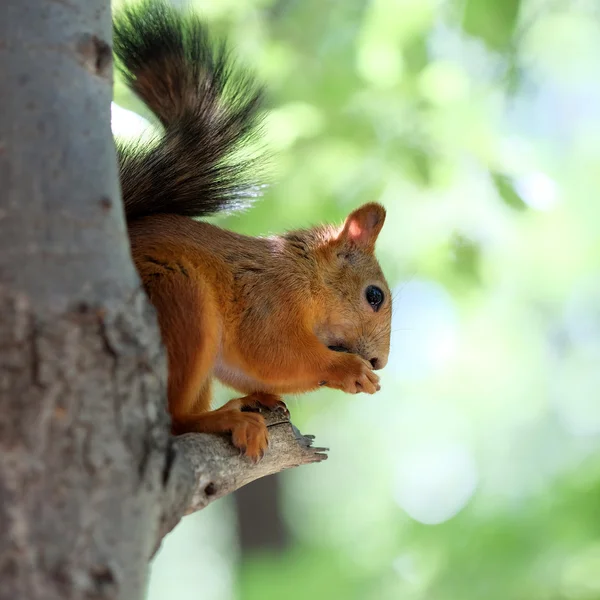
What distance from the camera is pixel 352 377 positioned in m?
2.09

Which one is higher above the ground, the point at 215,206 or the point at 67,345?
the point at 215,206

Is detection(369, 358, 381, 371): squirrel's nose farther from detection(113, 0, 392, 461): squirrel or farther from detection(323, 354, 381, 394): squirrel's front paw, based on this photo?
detection(323, 354, 381, 394): squirrel's front paw

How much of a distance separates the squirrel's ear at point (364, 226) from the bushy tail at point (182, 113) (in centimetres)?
46

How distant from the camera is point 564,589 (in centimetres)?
278

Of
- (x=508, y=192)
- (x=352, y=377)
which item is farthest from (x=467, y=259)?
(x=352, y=377)

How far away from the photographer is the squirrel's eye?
2.42 m

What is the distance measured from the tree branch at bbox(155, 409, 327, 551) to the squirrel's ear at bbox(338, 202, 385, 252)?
76 cm

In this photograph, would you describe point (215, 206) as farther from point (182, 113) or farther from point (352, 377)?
point (352, 377)

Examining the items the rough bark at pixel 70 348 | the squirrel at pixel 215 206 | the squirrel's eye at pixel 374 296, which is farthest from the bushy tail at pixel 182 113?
the rough bark at pixel 70 348

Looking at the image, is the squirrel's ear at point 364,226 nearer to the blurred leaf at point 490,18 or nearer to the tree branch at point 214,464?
the tree branch at point 214,464

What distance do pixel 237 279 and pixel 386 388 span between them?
358 cm

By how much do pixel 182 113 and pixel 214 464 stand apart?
Result: 3.36 ft

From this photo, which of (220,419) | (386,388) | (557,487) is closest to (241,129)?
(220,419)

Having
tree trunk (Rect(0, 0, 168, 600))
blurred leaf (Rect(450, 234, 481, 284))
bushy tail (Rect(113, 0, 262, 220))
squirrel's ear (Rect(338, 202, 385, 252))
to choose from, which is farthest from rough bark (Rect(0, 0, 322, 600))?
blurred leaf (Rect(450, 234, 481, 284))
